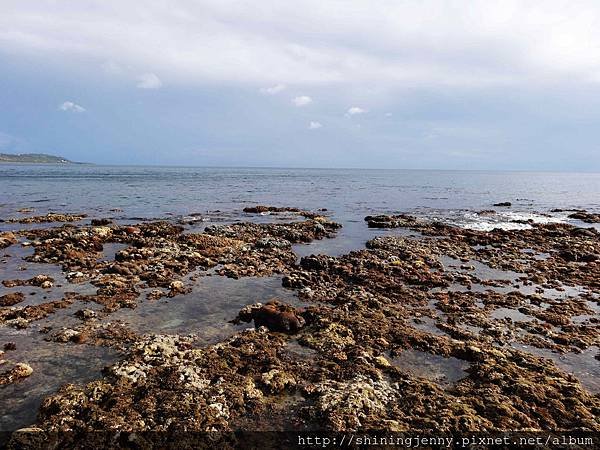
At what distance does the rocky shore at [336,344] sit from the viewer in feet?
27.9

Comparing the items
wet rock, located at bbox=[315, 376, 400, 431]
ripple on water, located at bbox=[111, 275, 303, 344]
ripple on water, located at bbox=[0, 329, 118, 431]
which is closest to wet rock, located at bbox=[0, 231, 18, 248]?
ripple on water, located at bbox=[111, 275, 303, 344]

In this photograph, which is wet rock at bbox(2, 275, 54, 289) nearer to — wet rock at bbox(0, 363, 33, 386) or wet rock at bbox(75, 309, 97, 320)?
wet rock at bbox(75, 309, 97, 320)

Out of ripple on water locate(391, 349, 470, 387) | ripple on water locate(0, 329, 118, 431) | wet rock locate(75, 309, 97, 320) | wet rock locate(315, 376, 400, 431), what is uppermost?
wet rock locate(75, 309, 97, 320)

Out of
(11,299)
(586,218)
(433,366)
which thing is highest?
(586,218)

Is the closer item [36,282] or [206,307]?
[206,307]

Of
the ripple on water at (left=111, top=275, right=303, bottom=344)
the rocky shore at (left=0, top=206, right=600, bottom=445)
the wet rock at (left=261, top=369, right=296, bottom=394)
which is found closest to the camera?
the rocky shore at (left=0, top=206, right=600, bottom=445)

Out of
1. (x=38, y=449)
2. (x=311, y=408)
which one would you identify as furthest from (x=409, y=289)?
(x=38, y=449)

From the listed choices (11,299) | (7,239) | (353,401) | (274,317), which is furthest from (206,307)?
(7,239)

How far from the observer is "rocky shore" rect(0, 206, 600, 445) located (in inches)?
335

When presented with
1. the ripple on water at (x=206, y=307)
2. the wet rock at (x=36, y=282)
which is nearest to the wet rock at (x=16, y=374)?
the ripple on water at (x=206, y=307)

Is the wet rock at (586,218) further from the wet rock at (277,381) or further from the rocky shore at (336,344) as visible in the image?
the wet rock at (277,381)

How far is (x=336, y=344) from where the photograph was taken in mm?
11852

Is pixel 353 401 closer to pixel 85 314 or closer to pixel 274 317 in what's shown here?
pixel 274 317

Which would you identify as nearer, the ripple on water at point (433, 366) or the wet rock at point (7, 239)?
the ripple on water at point (433, 366)
